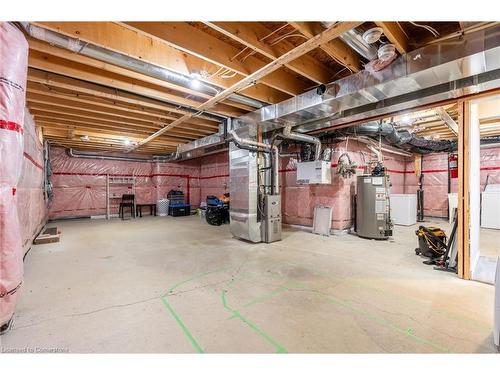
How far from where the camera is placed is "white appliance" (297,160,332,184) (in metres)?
4.99

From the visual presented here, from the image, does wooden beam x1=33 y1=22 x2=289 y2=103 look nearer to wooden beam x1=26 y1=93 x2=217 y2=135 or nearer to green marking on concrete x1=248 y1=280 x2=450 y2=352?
wooden beam x1=26 y1=93 x2=217 y2=135


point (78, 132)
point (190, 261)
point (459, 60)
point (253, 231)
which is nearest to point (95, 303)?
point (190, 261)

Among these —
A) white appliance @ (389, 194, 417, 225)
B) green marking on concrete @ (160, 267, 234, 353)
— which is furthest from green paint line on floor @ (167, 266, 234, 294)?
white appliance @ (389, 194, 417, 225)

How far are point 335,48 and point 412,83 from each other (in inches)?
36.0

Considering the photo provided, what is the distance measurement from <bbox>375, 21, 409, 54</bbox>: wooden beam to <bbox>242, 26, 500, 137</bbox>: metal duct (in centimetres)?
12

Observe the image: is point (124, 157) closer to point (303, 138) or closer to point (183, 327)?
point (303, 138)

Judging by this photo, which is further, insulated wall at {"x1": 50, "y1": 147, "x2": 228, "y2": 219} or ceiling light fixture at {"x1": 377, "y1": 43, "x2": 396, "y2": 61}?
insulated wall at {"x1": 50, "y1": 147, "x2": 228, "y2": 219}

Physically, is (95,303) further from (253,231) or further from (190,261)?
(253,231)

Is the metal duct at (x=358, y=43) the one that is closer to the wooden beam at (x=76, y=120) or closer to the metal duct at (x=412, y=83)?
the metal duct at (x=412, y=83)

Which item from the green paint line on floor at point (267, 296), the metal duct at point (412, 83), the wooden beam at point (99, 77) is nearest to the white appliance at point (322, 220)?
the metal duct at point (412, 83)

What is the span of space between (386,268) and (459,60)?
244 cm

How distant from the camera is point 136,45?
230cm

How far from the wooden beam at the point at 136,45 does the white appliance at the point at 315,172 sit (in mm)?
2765

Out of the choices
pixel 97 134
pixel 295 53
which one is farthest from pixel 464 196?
pixel 97 134
